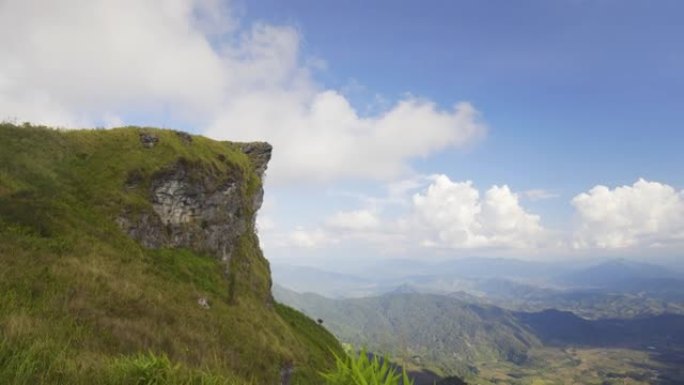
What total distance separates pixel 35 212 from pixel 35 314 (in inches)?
759

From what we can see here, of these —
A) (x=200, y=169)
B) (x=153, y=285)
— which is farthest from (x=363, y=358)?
(x=200, y=169)

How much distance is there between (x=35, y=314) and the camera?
36.1 feet

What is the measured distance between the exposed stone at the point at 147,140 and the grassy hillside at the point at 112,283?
524mm

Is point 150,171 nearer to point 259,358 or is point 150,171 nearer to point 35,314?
point 259,358

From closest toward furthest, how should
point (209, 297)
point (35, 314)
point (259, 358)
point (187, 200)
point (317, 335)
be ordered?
point (35, 314)
point (259, 358)
point (209, 297)
point (187, 200)
point (317, 335)

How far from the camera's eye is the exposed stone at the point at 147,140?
1922 inches

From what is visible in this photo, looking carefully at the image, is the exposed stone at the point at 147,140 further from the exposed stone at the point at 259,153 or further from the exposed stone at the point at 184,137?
the exposed stone at the point at 259,153

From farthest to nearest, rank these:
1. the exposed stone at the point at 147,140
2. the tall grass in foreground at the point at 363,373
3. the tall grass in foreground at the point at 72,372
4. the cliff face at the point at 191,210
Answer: the exposed stone at the point at 147,140, the cliff face at the point at 191,210, the tall grass in foreground at the point at 72,372, the tall grass in foreground at the point at 363,373

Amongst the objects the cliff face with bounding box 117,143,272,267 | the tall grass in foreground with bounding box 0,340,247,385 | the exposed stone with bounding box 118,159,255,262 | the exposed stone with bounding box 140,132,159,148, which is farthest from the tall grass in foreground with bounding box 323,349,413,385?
the exposed stone with bounding box 140,132,159,148

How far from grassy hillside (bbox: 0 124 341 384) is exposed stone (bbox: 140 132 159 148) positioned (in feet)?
1.72

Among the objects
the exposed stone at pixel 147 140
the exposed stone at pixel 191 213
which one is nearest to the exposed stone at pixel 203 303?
the exposed stone at pixel 191 213

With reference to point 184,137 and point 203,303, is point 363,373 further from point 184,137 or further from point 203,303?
point 184,137

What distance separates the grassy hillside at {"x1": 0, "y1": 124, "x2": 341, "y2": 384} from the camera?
283 inches

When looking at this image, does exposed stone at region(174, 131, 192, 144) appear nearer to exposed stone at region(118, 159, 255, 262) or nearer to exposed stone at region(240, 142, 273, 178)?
exposed stone at region(118, 159, 255, 262)
